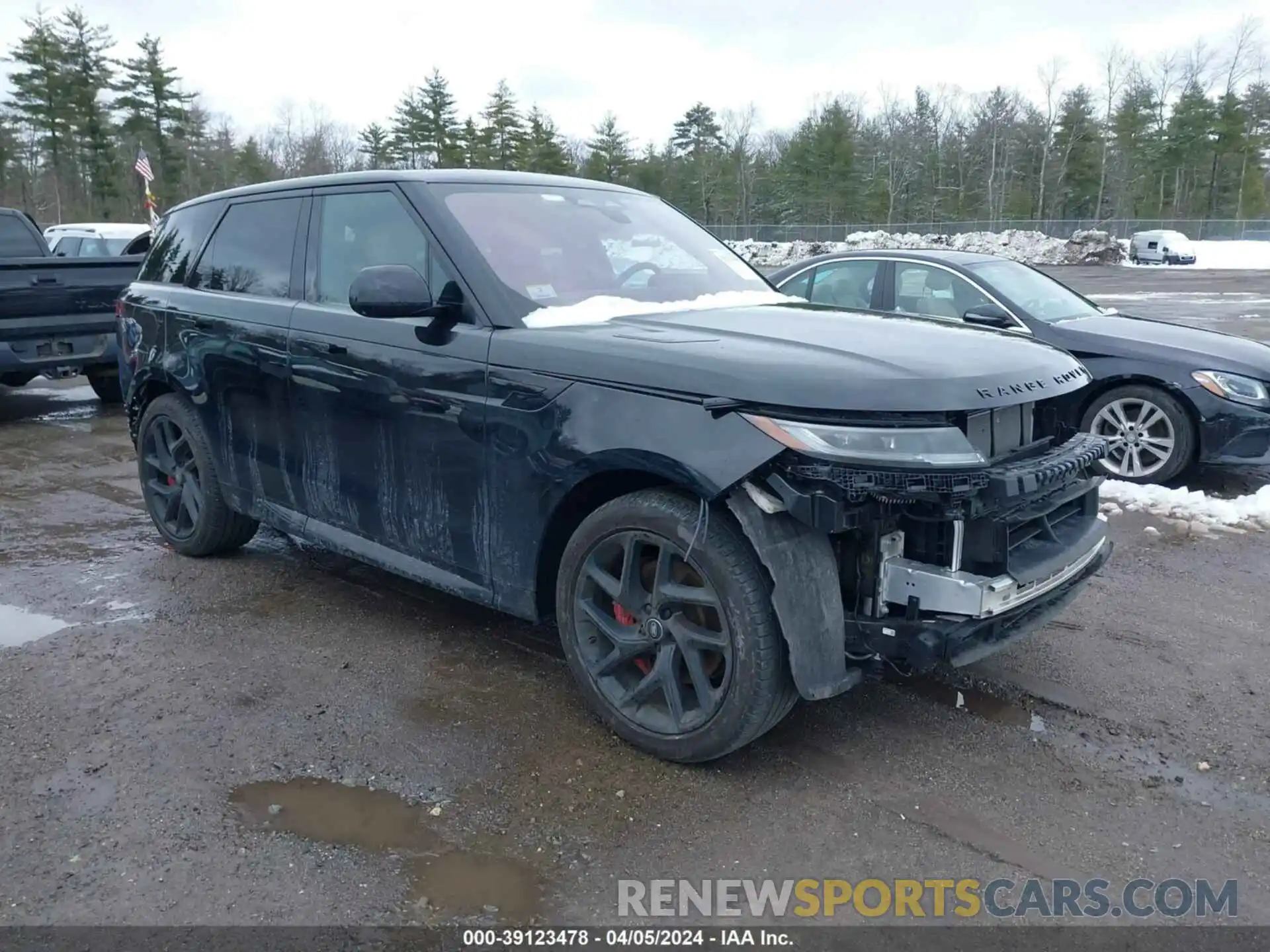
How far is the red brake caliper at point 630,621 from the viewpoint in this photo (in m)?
3.20

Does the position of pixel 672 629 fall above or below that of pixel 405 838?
above

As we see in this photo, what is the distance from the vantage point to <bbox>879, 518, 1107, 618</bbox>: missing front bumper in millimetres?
2787

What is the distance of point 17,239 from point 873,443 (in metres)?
11.3

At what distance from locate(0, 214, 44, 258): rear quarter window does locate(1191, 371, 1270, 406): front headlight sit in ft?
37.1

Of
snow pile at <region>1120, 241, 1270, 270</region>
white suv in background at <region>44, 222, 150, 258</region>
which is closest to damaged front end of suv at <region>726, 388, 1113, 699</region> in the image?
white suv in background at <region>44, 222, 150, 258</region>

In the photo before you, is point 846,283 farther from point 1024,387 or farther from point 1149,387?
point 1024,387

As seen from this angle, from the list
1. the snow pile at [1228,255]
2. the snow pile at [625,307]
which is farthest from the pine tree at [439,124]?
the snow pile at [625,307]

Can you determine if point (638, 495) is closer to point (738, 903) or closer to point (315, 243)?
point (738, 903)

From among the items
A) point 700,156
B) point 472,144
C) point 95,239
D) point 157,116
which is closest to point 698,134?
point 700,156

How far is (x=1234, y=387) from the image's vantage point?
6363 millimetres

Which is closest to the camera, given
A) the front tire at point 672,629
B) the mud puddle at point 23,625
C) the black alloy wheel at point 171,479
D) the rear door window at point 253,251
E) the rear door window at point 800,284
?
the front tire at point 672,629

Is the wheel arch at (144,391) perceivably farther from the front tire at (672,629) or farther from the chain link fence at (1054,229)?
the chain link fence at (1054,229)

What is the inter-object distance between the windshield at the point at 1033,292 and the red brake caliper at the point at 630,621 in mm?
5116

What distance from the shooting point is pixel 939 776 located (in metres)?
3.11
